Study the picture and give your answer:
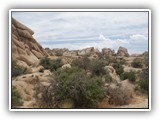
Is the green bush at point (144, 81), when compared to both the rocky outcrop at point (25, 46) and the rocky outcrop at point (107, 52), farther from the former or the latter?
the rocky outcrop at point (25, 46)

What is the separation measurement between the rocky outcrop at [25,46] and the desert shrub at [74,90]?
0.40 meters

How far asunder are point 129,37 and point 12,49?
65.1 inches

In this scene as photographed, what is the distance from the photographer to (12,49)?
5852mm

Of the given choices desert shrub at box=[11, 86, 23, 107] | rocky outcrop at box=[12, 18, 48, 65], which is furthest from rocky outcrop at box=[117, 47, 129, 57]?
desert shrub at box=[11, 86, 23, 107]

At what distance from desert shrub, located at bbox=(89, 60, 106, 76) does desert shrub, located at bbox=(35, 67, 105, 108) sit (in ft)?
0.31

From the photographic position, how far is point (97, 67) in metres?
5.88

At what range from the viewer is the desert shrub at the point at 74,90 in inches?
229

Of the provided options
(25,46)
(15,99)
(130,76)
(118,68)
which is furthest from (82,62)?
(15,99)

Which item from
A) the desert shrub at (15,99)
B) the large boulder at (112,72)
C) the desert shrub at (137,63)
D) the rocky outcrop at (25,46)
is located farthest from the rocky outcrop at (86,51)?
the desert shrub at (15,99)

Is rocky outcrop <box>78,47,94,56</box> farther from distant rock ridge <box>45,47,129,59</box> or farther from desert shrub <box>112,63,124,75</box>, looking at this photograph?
desert shrub <box>112,63,124,75</box>

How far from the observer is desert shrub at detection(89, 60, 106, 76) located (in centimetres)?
588

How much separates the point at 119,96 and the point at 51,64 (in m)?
1.05
